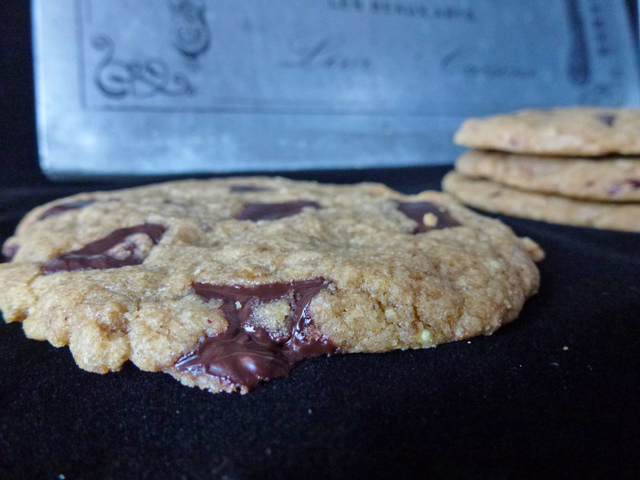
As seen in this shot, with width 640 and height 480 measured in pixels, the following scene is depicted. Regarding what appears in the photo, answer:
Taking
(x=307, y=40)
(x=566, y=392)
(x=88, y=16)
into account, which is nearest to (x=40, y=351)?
(x=566, y=392)

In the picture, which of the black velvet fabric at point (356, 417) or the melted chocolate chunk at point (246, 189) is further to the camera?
the melted chocolate chunk at point (246, 189)

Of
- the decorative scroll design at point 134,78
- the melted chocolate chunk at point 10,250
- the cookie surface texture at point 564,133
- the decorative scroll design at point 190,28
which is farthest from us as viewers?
the decorative scroll design at point 190,28

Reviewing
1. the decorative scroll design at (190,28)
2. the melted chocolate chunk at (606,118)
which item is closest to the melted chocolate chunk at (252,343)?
the melted chocolate chunk at (606,118)

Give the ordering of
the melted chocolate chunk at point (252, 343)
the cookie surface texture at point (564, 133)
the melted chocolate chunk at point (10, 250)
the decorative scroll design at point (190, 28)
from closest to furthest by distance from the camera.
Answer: the melted chocolate chunk at point (252, 343) < the melted chocolate chunk at point (10, 250) < the cookie surface texture at point (564, 133) < the decorative scroll design at point (190, 28)

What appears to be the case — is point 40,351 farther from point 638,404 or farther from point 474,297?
point 638,404

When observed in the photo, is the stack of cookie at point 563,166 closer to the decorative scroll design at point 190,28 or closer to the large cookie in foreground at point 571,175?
the large cookie in foreground at point 571,175

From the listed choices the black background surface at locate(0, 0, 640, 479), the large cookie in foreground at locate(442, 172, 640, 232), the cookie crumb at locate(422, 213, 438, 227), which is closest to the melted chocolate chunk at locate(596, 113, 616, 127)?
the large cookie in foreground at locate(442, 172, 640, 232)

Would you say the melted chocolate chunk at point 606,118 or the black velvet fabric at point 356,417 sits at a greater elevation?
the melted chocolate chunk at point 606,118

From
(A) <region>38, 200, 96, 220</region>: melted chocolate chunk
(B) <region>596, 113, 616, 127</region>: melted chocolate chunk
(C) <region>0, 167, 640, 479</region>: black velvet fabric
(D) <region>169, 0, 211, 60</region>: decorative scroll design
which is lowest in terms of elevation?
(C) <region>0, 167, 640, 479</region>: black velvet fabric

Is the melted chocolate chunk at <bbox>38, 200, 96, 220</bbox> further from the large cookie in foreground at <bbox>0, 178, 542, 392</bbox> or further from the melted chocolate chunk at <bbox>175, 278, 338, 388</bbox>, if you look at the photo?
the melted chocolate chunk at <bbox>175, 278, 338, 388</bbox>
